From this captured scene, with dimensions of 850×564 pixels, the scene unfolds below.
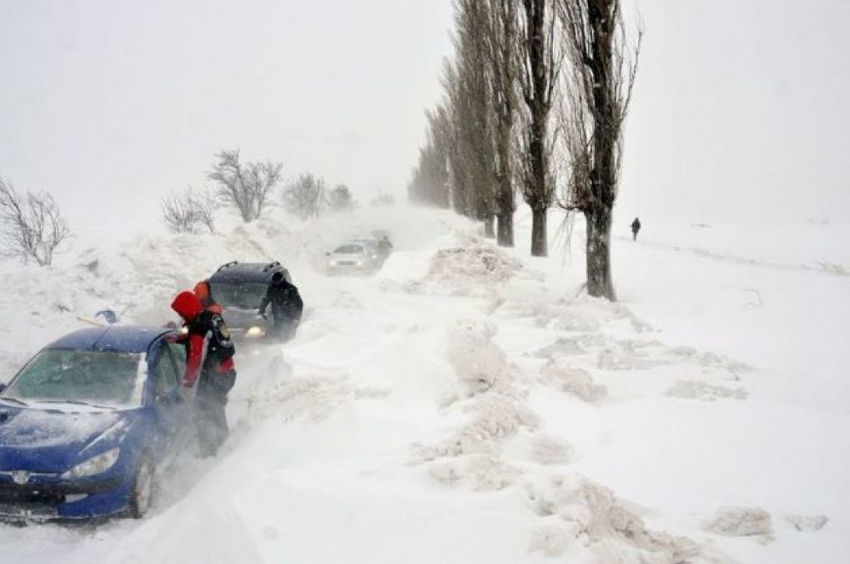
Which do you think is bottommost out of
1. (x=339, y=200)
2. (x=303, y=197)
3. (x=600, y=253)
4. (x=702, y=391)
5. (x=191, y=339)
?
(x=339, y=200)

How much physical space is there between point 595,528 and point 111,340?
5.40 meters

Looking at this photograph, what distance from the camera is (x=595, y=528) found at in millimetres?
3980

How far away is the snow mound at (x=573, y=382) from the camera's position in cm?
695

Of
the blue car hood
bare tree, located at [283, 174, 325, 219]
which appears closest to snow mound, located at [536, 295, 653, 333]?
the blue car hood

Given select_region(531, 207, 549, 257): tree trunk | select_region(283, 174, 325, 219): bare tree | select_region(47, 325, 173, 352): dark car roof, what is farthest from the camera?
select_region(283, 174, 325, 219): bare tree

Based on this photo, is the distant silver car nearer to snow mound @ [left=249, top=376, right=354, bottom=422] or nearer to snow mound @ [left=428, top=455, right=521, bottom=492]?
snow mound @ [left=249, top=376, right=354, bottom=422]

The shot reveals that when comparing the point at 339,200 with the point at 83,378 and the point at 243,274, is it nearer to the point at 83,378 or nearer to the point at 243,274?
the point at 243,274

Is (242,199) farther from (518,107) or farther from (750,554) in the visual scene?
(750,554)

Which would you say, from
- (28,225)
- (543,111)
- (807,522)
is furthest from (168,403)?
(28,225)

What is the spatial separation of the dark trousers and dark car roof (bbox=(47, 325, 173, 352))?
0.75 m

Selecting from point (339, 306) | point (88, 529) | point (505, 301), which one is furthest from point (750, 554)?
point (339, 306)

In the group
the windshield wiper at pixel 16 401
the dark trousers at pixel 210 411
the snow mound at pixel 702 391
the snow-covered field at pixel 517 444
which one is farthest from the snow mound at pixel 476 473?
the windshield wiper at pixel 16 401

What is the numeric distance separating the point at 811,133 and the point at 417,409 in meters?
115

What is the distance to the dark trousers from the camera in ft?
22.9
